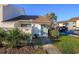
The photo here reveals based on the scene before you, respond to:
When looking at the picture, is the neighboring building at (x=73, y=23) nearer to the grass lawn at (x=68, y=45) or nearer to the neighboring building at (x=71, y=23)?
the neighboring building at (x=71, y=23)

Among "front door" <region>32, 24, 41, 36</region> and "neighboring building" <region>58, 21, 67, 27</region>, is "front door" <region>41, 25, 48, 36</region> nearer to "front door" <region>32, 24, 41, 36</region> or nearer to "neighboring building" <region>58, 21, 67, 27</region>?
"front door" <region>32, 24, 41, 36</region>

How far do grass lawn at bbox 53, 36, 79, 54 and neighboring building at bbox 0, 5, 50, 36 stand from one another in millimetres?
245

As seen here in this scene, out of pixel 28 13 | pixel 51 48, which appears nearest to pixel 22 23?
pixel 28 13

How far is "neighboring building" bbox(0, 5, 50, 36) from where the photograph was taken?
5273 millimetres

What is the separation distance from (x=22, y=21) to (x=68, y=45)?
748 millimetres

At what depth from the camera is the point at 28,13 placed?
17.3 ft

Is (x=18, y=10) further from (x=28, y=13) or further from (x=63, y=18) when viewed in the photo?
(x=63, y=18)

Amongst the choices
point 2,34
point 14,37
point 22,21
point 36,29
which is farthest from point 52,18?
point 2,34

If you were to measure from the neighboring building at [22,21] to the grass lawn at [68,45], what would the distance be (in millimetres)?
245

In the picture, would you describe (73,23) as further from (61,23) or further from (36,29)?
(36,29)

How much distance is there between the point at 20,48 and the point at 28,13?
0.52 metres

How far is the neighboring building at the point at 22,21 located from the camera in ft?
17.3

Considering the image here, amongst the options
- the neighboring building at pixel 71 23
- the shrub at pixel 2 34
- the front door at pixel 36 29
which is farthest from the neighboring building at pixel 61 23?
the shrub at pixel 2 34

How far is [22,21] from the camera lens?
5281mm
